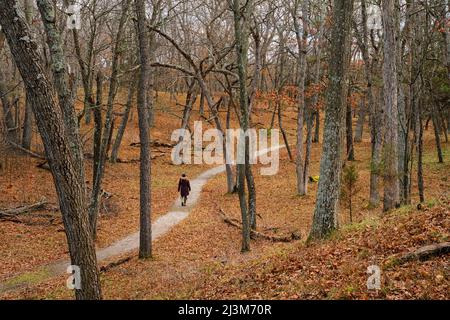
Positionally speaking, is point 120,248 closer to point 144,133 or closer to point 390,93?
point 144,133

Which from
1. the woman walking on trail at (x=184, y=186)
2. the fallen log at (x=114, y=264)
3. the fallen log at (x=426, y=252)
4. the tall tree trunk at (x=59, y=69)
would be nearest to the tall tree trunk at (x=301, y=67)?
the woman walking on trail at (x=184, y=186)

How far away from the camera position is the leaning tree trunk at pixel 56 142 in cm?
584

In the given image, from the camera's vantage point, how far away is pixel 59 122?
6223 millimetres

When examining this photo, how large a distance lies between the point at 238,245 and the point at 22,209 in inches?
382

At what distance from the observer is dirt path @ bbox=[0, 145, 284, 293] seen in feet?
37.9

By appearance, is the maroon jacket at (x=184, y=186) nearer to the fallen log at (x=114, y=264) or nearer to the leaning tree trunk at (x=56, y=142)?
the fallen log at (x=114, y=264)

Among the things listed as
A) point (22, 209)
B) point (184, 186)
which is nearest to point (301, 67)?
point (184, 186)

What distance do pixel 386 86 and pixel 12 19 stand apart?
10.8 meters

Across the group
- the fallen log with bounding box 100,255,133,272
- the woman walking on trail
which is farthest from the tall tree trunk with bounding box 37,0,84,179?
the woman walking on trail

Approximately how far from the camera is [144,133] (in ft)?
41.9

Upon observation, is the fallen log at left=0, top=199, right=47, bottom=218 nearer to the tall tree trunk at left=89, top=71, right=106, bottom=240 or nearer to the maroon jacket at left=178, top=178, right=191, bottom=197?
the tall tree trunk at left=89, top=71, right=106, bottom=240

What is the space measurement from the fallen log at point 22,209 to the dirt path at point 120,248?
5022 mm

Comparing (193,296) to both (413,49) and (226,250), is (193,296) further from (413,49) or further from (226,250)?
(413,49)
